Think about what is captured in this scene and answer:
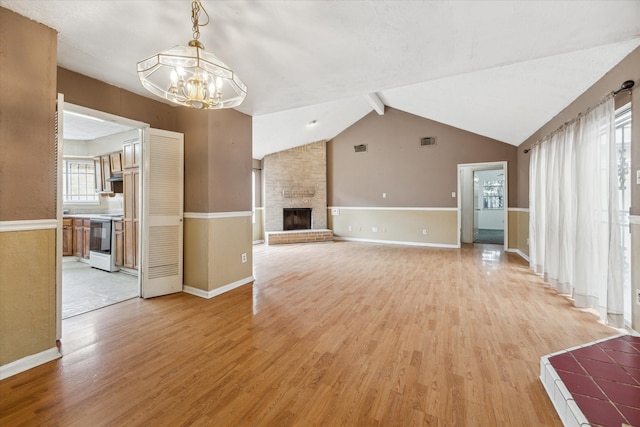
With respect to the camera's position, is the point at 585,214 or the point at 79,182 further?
the point at 79,182

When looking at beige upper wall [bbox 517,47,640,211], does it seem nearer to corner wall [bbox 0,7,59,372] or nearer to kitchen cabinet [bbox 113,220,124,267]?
corner wall [bbox 0,7,59,372]

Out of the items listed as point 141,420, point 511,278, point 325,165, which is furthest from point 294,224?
point 141,420

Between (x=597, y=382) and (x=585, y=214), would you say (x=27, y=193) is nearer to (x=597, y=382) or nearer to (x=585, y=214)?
(x=597, y=382)

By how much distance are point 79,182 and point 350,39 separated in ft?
22.1

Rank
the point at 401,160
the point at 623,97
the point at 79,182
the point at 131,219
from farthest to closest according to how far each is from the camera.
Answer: the point at 401,160
the point at 79,182
the point at 131,219
the point at 623,97

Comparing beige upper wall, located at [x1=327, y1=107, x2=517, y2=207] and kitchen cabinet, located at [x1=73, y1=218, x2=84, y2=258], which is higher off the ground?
beige upper wall, located at [x1=327, y1=107, x2=517, y2=207]

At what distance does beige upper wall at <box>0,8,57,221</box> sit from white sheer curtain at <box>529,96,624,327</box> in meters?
4.50

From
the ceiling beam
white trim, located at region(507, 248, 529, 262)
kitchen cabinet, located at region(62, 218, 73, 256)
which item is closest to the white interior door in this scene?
kitchen cabinet, located at region(62, 218, 73, 256)

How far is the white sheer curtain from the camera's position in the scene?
233 centimetres

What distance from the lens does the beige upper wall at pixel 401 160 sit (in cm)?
646

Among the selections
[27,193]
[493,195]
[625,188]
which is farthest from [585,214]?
[493,195]

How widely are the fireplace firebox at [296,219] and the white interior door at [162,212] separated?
4574mm

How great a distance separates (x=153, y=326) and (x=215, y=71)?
2.22 meters

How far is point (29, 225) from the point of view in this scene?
1812 mm
